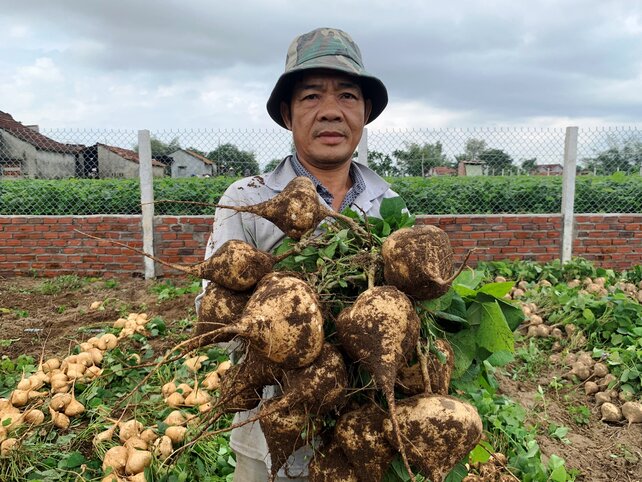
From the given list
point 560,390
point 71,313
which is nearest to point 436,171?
point 560,390

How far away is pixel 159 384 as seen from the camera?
4203 mm

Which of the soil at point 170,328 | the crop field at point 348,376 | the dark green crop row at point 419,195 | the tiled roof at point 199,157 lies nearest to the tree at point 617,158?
the dark green crop row at point 419,195

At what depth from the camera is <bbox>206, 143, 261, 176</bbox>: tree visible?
24.0 ft

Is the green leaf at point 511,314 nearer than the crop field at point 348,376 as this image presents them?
No

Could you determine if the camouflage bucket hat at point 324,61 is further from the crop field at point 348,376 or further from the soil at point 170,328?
the soil at point 170,328

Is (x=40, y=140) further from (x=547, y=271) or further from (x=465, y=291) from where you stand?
(x=465, y=291)

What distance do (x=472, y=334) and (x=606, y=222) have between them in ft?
22.1

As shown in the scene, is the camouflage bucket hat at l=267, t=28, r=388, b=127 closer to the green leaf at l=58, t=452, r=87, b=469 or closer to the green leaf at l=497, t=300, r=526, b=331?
the green leaf at l=497, t=300, r=526, b=331

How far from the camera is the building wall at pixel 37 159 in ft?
25.2

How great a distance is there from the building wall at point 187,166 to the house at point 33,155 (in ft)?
4.53

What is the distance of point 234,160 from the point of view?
24.2 ft

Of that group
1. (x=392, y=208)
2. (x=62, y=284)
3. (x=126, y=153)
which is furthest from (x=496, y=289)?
(x=126, y=153)

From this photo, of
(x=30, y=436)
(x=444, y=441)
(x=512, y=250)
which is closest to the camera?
(x=444, y=441)

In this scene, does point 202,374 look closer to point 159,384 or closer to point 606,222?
point 159,384
